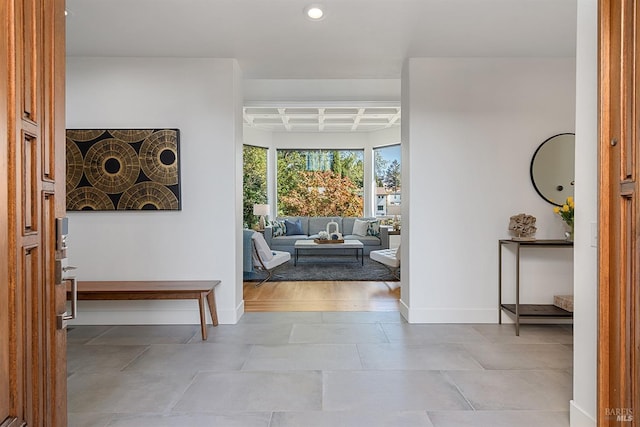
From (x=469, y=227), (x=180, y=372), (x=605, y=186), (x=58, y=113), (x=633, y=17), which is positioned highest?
(x=633, y=17)

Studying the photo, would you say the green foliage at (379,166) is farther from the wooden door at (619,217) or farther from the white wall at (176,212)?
the wooden door at (619,217)

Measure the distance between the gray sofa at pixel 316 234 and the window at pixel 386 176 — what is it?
0.88 m

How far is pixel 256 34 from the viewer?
3.19 meters

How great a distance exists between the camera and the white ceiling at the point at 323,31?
109 inches

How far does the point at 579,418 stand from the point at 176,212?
3.40 metres

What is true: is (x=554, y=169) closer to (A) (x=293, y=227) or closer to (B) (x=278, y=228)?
(B) (x=278, y=228)

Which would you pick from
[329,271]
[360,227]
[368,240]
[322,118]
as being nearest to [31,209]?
[329,271]

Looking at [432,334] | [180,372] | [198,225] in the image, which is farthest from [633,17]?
[198,225]

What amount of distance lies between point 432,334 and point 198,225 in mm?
2405

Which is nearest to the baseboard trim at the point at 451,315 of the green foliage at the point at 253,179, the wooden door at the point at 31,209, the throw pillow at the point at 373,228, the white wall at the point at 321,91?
the wooden door at the point at 31,209

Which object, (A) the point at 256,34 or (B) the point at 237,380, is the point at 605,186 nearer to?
(B) the point at 237,380

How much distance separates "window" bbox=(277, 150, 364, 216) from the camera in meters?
9.45

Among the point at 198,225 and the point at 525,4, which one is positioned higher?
the point at 525,4

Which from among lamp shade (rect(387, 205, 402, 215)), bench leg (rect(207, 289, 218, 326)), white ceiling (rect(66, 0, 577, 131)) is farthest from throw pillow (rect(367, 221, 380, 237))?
bench leg (rect(207, 289, 218, 326))
